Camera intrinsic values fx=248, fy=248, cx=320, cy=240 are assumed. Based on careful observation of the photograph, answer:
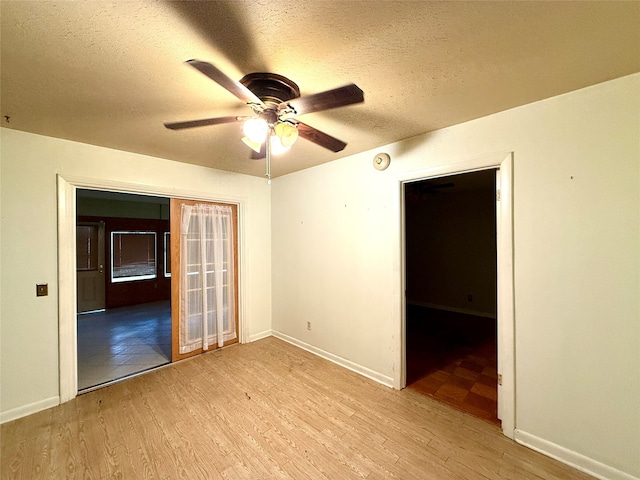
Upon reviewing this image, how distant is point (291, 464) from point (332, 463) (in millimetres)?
262

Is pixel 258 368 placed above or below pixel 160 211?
below

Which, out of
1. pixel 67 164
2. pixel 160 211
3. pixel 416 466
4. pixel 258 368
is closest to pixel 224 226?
pixel 67 164

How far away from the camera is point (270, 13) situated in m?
0.99

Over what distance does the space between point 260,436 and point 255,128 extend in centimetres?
210

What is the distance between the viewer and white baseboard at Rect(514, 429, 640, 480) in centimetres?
145

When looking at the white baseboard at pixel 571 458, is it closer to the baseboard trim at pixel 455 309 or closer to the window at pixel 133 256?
the baseboard trim at pixel 455 309

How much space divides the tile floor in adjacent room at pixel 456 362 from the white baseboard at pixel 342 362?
26 centimetres

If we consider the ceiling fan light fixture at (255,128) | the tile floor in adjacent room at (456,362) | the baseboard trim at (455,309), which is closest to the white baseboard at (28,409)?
the ceiling fan light fixture at (255,128)

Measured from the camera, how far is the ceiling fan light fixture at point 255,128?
1356 millimetres

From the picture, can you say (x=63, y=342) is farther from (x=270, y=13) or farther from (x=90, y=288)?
(x=90, y=288)

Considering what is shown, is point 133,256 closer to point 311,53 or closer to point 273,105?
point 273,105

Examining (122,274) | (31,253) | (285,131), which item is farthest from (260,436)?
(122,274)

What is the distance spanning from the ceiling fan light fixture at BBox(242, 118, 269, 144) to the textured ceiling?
260 mm

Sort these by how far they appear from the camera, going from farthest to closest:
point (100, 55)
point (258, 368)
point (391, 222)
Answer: point (258, 368) < point (391, 222) < point (100, 55)
